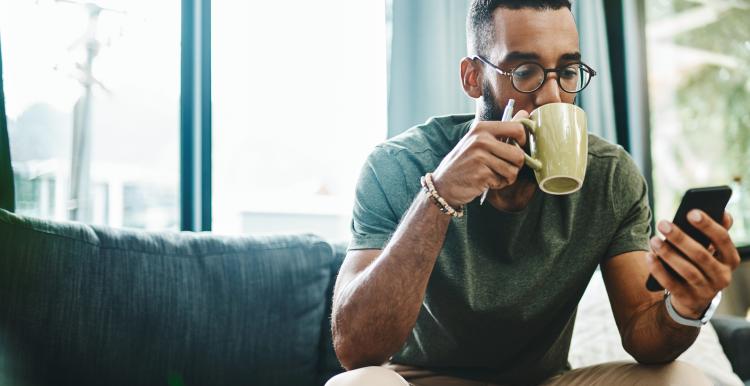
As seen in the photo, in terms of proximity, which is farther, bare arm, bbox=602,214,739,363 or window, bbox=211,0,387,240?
window, bbox=211,0,387,240

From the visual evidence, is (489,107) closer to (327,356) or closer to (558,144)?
(558,144)

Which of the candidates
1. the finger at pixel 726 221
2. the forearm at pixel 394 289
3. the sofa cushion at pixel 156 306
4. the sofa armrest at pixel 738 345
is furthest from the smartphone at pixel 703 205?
the sofa armrest at pixel 738 345

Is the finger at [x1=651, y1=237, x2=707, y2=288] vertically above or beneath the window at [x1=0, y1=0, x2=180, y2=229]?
beneath

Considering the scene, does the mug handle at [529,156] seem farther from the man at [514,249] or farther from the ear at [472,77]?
the ear at [472,77]

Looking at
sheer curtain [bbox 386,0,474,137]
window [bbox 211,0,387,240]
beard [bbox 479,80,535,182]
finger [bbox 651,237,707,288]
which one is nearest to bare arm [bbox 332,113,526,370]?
finger [bbox 651,237,707,288]

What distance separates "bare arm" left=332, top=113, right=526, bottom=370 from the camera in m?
0.97

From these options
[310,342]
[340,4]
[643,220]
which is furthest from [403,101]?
[643,220]

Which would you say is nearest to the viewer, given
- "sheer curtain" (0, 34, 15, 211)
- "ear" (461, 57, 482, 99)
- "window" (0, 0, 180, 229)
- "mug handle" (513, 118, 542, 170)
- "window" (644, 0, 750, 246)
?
"mug handle" (513, 118, 542, 170)

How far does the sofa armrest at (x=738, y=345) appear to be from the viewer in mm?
1728

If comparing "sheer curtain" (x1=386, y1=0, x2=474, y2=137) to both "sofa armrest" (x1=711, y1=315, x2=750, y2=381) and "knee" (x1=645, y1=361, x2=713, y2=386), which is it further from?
"knee" (x1=645, y1=361, x2=713, y2=386)

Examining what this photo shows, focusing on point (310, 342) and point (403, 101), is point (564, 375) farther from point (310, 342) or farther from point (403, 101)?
point (403, 101)

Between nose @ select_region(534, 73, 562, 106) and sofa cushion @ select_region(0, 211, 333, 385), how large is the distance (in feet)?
2.50

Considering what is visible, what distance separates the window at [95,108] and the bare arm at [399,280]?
1242 mm

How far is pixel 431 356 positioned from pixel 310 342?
436 mm
